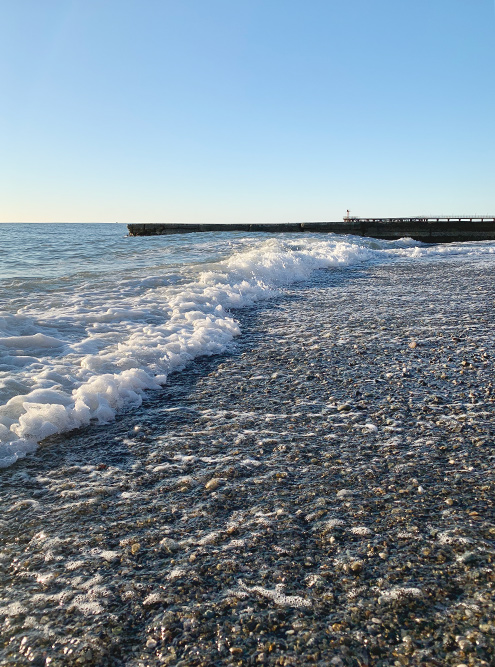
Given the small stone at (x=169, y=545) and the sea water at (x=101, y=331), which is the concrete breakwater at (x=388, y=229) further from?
the small stone at (x=169, y=545)

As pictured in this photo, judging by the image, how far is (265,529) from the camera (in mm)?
2367

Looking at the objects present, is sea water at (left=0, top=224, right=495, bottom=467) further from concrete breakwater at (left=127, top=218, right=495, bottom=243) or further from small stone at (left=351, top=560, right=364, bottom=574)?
concrete breakwater at (left=127, top=218, right=495, bottom=243)

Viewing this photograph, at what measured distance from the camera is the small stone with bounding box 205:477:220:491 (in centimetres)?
275

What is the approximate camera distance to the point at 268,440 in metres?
3.37

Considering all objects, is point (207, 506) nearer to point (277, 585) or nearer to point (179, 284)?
point (277, 585)

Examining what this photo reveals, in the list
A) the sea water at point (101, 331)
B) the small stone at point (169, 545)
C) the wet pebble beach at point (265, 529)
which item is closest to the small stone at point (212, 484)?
the wet pebble beach at point (265, 529)

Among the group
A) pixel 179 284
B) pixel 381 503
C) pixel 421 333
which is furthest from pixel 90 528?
pixel 179 284

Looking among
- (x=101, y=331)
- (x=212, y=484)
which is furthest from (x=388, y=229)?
(x=212, y=484)

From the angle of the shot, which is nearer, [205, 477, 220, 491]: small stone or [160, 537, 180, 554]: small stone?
[160, 537, 180, 554]: small stone

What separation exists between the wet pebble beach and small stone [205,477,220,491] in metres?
0.01

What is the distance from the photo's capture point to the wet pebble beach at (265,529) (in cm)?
175

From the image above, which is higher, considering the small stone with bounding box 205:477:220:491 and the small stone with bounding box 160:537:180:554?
the small stone with bounding box 205:477:220:491

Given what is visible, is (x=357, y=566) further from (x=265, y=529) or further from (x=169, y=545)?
(x=169, y=545)

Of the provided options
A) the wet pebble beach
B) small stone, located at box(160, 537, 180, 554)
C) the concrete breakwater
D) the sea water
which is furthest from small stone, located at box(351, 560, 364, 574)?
the concrete breakwater
